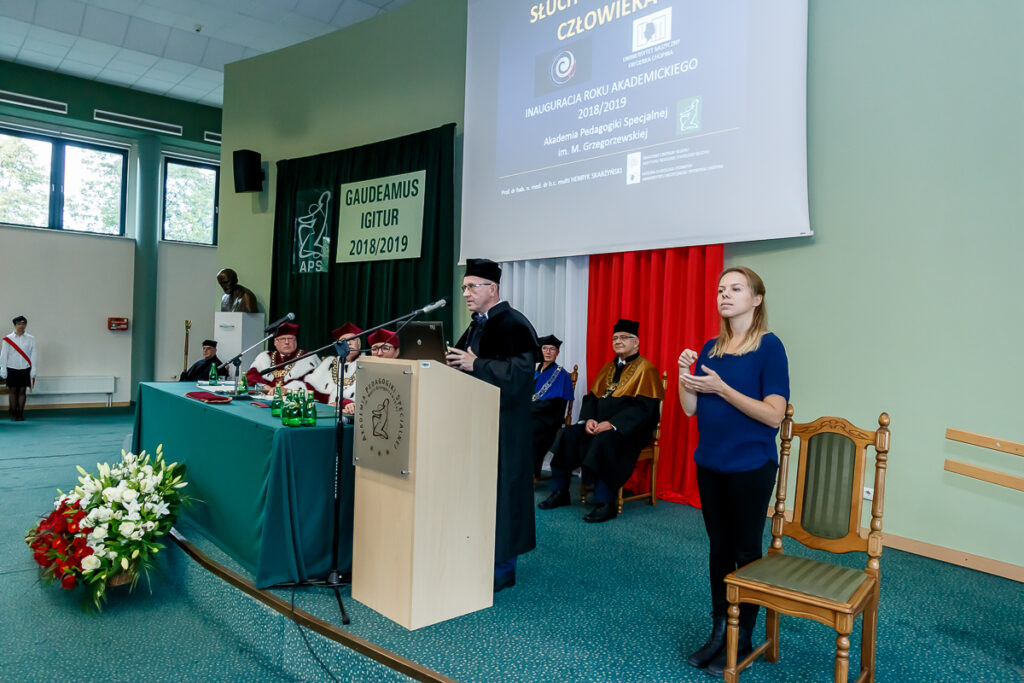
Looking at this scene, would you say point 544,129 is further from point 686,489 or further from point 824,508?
point 824,508

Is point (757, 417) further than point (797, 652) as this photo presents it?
No

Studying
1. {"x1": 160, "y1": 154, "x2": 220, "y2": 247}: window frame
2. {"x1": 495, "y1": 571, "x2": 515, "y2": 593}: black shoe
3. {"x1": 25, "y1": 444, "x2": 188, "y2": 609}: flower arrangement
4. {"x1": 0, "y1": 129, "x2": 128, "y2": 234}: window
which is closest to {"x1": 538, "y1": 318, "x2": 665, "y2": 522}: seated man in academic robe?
{"x1": 495, "y1": 571, "x2": 515, "y2": 593}: black shoe

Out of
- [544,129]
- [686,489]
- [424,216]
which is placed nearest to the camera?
[686,489]

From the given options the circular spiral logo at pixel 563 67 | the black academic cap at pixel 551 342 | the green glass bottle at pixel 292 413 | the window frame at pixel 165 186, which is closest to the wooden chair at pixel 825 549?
the green glass bottle at pixel 292 413

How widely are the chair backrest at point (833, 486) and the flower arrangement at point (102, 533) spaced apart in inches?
100

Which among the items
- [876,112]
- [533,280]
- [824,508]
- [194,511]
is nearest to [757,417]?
[824,508]

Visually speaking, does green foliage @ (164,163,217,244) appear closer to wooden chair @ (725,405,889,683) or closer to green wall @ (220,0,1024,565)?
green wall @ (220,0,1024,565)

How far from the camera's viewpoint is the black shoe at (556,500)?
446 cm

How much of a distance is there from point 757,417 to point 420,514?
122cm

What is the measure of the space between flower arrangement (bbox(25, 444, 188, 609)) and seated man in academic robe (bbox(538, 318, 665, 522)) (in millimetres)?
2373

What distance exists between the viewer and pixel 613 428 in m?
4.37

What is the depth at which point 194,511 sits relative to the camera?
12.0 ft

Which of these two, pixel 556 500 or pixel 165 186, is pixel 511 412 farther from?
pixel 165 186

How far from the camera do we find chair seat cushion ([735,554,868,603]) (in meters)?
1.90
